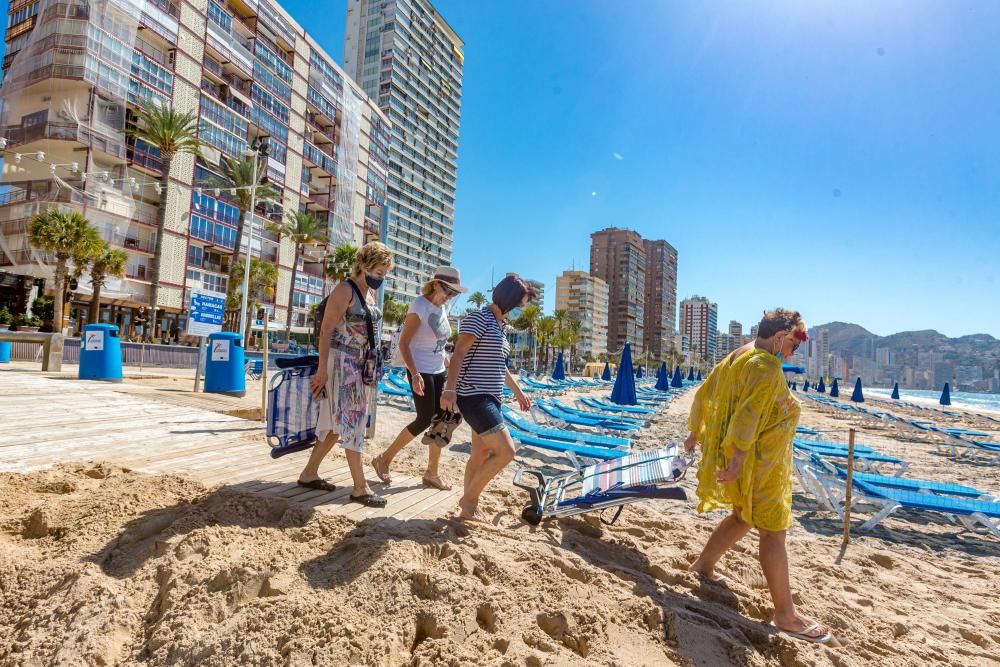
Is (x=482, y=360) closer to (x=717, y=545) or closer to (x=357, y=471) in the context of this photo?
(x=357, y=471)

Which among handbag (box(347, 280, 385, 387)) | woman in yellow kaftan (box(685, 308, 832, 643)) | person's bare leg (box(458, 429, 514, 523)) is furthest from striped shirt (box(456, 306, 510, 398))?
woman in yellow kaftan (box(685, 308, 832, 643))

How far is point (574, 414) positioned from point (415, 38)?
272 ft

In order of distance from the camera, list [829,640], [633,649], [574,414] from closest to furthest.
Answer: [633,649], [829,640], [574,414]

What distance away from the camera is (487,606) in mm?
2123

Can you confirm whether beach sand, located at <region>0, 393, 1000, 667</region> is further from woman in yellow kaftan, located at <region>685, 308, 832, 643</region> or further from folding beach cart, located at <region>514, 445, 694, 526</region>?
woman in yellow kaftan, located at <region>685, 308, 832, 643</region>

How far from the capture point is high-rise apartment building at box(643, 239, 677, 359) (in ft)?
467

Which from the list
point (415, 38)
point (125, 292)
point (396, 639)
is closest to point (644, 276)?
point (415, 38)

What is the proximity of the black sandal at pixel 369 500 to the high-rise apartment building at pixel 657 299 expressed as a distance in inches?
5593

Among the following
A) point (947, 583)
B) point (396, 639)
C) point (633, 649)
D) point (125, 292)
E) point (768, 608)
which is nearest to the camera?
point (396, 639)

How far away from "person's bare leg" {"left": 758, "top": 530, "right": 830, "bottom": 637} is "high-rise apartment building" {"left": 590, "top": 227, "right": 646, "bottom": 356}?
127055 mm

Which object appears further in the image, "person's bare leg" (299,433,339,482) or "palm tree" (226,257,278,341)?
"palm tree" (226,257,278,341)

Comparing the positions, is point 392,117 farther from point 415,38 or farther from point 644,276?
point 644,276

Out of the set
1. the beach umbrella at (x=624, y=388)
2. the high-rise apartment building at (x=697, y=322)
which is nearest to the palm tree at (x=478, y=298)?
the beach umbrella at (x=624, y=388)

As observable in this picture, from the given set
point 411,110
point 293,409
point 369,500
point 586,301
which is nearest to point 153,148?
point 293,409
